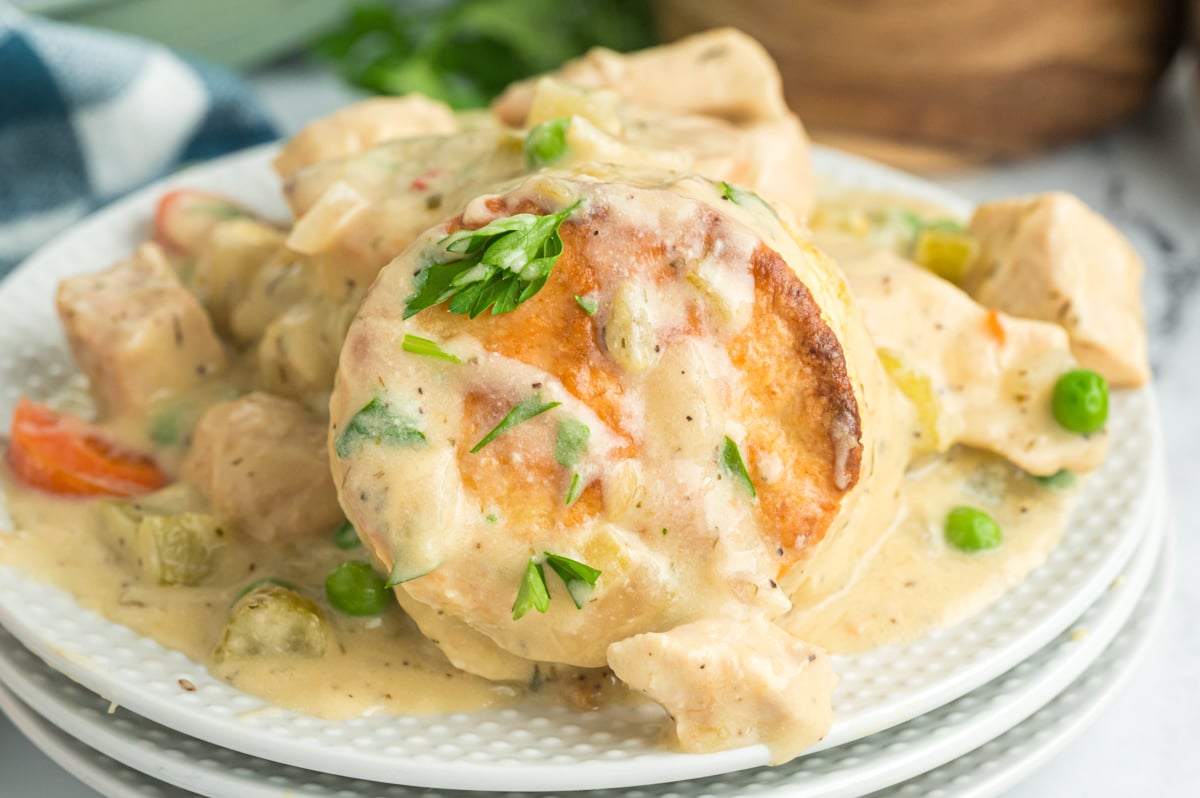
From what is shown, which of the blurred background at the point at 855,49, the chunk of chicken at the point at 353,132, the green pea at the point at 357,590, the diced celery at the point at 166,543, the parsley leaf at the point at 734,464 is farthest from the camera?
the blurred background at the point at 855,49

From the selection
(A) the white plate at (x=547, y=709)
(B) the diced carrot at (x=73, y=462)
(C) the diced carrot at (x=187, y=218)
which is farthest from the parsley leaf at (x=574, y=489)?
(C) the diced carrot at (x=187, y=218)

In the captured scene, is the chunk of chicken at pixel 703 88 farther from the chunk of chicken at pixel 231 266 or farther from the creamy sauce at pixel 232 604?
the creamy sauce at pixel 232 604

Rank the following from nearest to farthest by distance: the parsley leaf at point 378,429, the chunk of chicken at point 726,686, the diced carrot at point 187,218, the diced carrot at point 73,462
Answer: the chunk of chicken at point 726,686 < the parsley leaf at point 378,429 < the diced carrot at point 73,462 < the diced carrot at point 187,218

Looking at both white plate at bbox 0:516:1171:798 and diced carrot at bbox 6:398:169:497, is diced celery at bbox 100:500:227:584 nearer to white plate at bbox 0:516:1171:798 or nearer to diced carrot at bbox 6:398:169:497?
diced carrot at bbox 6:398:169:497

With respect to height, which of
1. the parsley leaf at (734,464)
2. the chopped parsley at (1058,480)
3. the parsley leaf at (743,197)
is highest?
the parsley leaf at (743,197)

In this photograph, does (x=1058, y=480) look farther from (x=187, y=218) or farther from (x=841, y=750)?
(x=187, y=218)

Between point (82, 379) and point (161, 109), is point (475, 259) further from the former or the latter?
point (161, 109)

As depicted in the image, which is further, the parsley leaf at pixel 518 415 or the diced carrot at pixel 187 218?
the diced carrot at pixel 187 218
